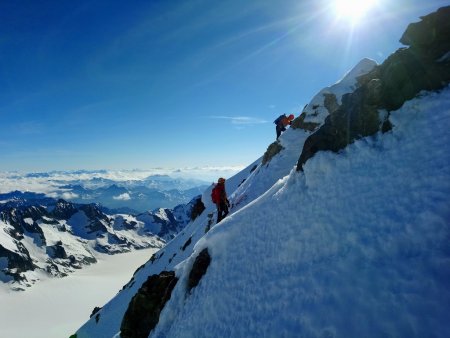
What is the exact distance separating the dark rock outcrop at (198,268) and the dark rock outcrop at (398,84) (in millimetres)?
7880

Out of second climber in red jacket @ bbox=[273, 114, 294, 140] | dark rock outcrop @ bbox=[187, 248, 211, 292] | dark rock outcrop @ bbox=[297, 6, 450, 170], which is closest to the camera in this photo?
dark rock outcrop @ bbox=[297, 6, 450, 170]

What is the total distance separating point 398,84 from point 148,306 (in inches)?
809

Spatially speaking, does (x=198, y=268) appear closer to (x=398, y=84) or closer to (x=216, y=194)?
(x=216, y=194)

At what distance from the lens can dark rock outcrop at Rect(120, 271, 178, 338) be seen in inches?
802

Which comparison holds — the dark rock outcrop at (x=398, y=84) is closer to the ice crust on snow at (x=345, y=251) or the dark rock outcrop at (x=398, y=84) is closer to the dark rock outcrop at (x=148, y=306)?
the ice crust on snow at (x=345, y=251)

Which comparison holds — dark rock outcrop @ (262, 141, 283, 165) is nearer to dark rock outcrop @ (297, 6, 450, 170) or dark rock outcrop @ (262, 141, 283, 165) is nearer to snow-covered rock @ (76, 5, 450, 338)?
snow-covered rock @ (76, 5, 450, 338)

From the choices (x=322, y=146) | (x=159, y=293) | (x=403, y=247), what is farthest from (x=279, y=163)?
(x=403, y=247)

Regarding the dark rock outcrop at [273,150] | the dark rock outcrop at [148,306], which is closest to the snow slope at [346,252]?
the dark rock outcrop at [148,306]

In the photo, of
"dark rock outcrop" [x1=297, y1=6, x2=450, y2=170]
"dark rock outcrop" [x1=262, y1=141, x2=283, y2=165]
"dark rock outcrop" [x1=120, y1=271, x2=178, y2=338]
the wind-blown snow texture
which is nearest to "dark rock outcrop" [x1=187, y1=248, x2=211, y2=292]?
the wind-blown snow texture

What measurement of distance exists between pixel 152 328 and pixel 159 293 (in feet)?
7.87

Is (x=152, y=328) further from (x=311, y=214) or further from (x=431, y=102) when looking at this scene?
(x=431, y=102)

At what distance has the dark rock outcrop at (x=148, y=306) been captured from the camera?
20.4 meters

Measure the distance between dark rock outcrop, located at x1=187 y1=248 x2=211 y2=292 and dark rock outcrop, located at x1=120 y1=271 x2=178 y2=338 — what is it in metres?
2.01

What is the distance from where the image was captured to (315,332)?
10680 mm
